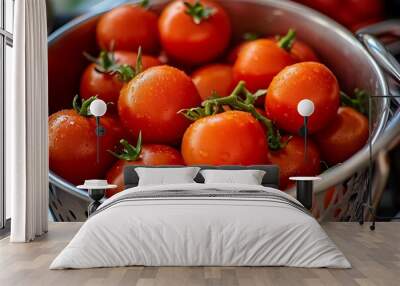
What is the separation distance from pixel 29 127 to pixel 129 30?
1.27 metres

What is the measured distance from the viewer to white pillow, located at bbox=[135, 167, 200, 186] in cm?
497

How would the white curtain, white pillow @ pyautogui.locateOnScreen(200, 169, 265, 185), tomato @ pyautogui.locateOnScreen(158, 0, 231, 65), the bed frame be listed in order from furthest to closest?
tomato @ pyautogui.locateOnScreen(158, 0, 231, 65), the bed frame, white pillow @ pyautogui.locateOnScreen(200, 169, 265, 185), the white curtain

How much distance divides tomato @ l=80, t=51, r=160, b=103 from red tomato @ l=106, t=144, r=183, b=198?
0.56 m

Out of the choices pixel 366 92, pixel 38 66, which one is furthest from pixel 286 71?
pixel 38 66

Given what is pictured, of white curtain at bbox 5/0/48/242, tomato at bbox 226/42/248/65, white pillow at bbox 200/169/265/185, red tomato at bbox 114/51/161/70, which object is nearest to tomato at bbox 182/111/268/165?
white pillow at bbox 200/169/265/185

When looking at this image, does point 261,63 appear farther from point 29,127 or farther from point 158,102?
point 29,127

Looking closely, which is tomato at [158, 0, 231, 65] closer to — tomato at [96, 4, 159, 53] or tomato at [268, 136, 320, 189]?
tomato at [96, 4, 159, 53]

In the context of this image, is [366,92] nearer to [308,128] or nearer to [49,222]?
[308,128]

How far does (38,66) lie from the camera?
16.3 feet

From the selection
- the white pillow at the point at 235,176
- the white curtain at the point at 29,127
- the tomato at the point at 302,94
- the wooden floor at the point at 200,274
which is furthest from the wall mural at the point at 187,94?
the wooden floor at the point at 200,274

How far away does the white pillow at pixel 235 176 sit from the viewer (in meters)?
4.92

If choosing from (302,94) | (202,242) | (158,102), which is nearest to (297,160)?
(302,94)

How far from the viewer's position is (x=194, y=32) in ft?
17.3

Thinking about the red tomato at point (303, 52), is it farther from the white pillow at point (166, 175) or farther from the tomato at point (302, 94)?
Result: the white pillow at point (166, 175)
